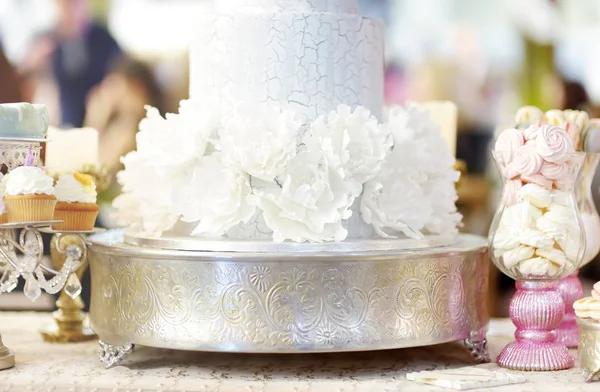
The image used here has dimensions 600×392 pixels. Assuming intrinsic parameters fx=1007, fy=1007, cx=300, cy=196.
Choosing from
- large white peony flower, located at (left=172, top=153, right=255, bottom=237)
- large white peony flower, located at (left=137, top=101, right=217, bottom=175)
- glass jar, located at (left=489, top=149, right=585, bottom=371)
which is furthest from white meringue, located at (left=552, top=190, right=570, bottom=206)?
large white peony flower, located at (left=137, top=101, right=217, bottom=175)

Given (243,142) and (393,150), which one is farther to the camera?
(393,150)

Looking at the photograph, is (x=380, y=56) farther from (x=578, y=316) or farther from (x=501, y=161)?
(x=578, y=316)

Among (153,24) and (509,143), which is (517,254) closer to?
A: (509,143)

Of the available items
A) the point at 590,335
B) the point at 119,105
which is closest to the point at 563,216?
the point at 590,335

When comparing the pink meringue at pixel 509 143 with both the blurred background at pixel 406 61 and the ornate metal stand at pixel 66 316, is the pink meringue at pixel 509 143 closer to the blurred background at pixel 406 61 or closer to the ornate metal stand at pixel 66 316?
the ornate metal stand at pixel 66 316

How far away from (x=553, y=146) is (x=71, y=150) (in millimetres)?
1133

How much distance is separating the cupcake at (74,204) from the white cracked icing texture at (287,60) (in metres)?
0.33

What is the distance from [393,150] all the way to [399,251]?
292 mm

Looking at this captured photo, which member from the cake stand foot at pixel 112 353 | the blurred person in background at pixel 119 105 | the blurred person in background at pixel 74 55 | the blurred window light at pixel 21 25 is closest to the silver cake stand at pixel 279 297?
the cake stand foot at pixel 112 353

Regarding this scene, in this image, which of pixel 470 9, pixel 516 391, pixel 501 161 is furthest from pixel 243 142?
pixel 470 9

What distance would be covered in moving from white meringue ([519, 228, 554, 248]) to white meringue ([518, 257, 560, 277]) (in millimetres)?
33

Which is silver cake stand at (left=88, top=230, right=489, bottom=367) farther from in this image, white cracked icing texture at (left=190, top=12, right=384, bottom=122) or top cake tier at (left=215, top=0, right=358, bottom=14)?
top cake tier at (left=215, top=0, right=358, bottom=14)

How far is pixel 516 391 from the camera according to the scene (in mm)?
1875

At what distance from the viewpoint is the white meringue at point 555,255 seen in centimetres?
201
